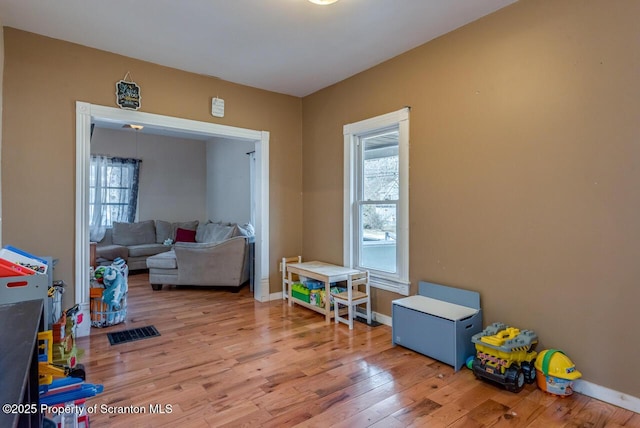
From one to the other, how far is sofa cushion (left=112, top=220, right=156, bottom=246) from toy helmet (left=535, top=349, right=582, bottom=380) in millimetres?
6473

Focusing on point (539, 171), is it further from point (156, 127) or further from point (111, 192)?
point (111, 192)

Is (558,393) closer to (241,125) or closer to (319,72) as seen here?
(319,72)

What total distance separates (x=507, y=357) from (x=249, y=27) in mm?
3035

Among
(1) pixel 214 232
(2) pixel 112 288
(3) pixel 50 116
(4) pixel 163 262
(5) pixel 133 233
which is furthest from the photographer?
(5) pixel 133 233

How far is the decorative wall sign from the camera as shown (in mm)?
3291

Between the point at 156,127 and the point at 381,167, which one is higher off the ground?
the point at 156,127

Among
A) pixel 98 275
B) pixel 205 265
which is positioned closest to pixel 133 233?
pixel 205 265

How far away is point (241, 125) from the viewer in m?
4.09

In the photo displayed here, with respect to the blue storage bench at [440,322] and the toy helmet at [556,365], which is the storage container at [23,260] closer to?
the blue storage bench at [440,322]

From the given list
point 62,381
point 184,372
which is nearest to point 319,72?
point 184,372

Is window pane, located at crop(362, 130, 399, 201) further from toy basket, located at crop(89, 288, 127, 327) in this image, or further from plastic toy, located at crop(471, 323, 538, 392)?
toy basket, located at crop(89, 288, 127, 327)

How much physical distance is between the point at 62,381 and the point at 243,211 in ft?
16.5

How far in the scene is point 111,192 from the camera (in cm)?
674

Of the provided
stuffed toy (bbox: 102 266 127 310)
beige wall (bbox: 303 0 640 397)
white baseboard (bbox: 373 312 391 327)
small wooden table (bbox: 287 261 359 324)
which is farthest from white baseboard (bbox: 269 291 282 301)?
beige wall (bbox: 303 0 640 397)
